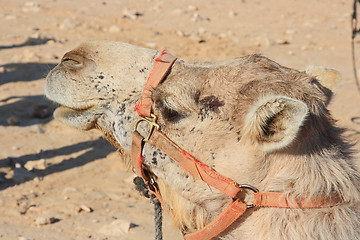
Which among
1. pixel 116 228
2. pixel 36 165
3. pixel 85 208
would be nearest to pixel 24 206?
pixel 85 208

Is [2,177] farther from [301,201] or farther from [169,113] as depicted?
[301,201]

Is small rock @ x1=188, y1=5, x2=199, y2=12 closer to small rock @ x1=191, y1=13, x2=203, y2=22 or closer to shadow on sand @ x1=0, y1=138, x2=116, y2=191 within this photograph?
small rock @ x1=191, y1=13, x2=203, y2=22

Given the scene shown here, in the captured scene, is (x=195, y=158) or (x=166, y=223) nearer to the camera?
(x=195, y=158)

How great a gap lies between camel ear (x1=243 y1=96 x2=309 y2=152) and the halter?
26 centimetres

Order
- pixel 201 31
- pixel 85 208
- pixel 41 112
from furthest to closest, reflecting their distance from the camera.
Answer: pixel 201 31, pixel 41 112, pixel 85 208

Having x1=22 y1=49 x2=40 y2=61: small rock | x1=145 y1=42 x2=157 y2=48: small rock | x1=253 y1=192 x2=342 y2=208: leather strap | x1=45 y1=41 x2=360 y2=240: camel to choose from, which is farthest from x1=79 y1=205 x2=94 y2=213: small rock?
x1=145 y1=42 x2=157 y2=48: small rock

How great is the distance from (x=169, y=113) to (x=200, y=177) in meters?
0.39

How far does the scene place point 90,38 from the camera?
11.2m

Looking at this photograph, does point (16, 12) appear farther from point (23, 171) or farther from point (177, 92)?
point (177, 92)

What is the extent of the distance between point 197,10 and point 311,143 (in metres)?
12.2

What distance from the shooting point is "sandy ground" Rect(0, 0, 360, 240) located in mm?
5406

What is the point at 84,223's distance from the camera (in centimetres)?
521

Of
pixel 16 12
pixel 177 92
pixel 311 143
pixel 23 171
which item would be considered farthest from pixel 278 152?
pixel 16 12

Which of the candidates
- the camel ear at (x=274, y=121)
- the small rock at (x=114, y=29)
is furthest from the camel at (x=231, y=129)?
the small rock at (x=114, y=29)
